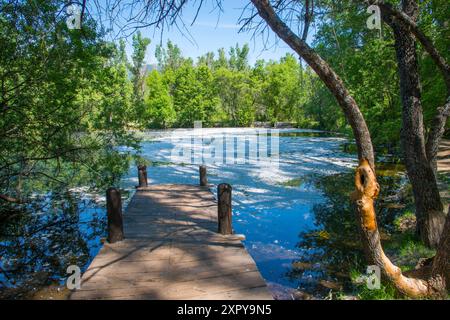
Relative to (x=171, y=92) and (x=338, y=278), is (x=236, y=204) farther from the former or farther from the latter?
(x=171, y=92)

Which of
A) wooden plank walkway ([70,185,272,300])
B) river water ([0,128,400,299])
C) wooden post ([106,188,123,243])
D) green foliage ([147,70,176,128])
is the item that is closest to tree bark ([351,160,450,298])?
wooden plank walkway ([70,185,272,300])

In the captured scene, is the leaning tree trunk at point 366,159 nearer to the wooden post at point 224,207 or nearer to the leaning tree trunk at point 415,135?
the leaning tree trunk at point 415,135

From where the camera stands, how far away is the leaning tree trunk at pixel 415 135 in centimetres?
507

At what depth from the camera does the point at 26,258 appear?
5.96 meters

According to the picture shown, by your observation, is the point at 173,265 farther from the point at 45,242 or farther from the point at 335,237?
the point at 335,237

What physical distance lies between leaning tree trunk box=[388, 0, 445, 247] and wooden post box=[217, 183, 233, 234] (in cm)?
298

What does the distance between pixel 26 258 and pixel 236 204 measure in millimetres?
5129

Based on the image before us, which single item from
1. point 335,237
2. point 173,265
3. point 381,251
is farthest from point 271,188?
point 381,251

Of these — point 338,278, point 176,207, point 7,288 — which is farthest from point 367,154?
point 7,288

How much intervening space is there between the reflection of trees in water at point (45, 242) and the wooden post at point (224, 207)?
2637 mm

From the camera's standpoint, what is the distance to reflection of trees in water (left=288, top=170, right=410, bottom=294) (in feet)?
17.1

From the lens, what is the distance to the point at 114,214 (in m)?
4.85

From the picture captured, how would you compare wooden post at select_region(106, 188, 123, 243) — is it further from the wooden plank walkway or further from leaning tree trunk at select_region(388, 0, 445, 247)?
leaning tree trunk at select_region(388, 0, 445, 247)

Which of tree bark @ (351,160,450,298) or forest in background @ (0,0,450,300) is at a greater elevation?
forest in background @ (0,0,450,300)
